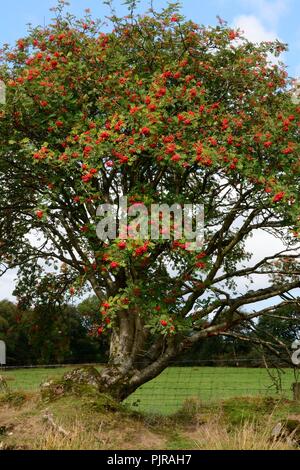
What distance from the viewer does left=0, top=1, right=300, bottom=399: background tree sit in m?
12.3

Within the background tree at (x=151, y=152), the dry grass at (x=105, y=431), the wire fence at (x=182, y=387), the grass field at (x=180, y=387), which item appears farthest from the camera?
the grass field at (x=180, y=387)

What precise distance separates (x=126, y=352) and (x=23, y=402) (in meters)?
2.52

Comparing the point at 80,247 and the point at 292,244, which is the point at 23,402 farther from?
the point at 292,244

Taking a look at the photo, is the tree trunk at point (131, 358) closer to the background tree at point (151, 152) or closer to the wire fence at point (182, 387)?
the background tree at point (151, 152)

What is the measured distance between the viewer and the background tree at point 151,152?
12.3 m

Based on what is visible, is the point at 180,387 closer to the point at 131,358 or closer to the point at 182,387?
the point at 182,387

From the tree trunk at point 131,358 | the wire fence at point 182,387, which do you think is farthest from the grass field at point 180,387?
the tree trunk at point 131,358

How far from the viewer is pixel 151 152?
490 inches

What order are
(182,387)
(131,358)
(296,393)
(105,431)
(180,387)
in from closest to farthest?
(105,431)
(131,358)
(296,393)
(182,387)
(180,387)

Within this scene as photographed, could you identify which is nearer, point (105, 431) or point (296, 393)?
point (105, 431)

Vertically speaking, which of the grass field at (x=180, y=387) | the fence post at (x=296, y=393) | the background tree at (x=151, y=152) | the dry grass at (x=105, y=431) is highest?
the background tree at (x=151, y=152)

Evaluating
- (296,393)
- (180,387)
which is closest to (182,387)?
(180,387)

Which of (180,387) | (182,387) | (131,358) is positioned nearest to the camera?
(131,358)
